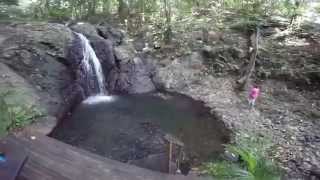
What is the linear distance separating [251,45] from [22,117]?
28.5 ft

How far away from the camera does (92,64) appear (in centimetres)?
1208

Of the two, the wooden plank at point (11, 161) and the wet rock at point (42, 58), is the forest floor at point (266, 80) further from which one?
the wooden plank at point (11, 161)

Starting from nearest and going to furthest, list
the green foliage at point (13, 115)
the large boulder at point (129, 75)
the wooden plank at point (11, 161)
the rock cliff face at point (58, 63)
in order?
the wooden plank at point (11, 161) < the green foliage at point (13, 115) < the rock cliff face at point (58, 63) < the large boulder at point (129, 75)

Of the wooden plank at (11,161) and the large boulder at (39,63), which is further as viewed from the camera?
the large boulder at (39,63)

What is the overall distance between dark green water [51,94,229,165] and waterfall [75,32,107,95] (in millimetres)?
866

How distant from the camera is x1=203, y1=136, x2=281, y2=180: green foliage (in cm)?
536

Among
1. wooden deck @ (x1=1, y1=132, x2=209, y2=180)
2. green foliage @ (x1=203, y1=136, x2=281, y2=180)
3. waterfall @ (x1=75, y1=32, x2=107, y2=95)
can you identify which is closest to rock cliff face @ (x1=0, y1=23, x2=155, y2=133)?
waterfall @ (x1=75, y1=32, x2=107, y2=95)

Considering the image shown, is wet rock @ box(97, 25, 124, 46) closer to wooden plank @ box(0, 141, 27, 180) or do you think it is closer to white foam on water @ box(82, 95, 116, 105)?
white foam on water @ box(82, 95, 116, 105)

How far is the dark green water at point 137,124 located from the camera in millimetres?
8242

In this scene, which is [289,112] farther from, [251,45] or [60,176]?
[60,176]

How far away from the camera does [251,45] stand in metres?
13.2

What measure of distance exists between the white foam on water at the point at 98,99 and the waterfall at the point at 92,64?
29 cm

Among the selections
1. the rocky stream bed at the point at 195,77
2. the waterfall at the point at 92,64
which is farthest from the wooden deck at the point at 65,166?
the waterfall at the point at 92,64

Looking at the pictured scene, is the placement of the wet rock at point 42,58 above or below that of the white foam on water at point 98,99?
above
